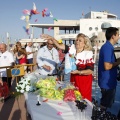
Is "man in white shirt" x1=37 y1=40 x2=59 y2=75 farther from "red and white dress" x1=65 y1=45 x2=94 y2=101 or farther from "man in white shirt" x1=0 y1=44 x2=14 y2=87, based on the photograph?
"red and white dress" x1=65 y1=45 x2=94 y2=101

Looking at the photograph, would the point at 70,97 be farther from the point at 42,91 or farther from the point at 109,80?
the point at 109,80

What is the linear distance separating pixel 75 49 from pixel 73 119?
4.57 ft

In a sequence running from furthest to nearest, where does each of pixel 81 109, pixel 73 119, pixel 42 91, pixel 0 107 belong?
pixel 0 107 < pixel 42 91 < pixel 81 109 < pixel 73 119

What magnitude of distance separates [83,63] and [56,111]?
3.33 feet

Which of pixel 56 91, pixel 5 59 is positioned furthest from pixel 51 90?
pixel 5 59

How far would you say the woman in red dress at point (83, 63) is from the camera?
9.78ft

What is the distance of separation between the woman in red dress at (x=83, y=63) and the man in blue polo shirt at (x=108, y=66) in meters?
0.18

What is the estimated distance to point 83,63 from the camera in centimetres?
301

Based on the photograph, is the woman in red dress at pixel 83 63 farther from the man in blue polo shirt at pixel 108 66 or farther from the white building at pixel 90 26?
the white building at pixel 90 26

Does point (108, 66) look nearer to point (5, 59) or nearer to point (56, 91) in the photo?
point (56, 91)

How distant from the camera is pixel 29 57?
9.76 meters

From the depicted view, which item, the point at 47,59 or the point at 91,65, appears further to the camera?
the point at 47,59

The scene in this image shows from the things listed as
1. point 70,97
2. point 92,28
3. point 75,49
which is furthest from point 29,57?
point 92,28

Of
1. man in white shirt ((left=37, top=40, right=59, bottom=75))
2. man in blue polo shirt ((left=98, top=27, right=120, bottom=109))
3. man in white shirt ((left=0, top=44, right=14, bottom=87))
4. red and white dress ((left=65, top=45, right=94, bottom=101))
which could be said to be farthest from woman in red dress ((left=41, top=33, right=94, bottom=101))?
man in white shirt ((left=0, top=44, right=14, bottom=87))
